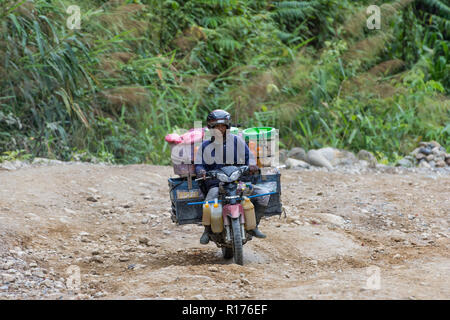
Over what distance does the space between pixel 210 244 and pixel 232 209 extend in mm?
1239

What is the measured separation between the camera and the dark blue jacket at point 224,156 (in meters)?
4.96

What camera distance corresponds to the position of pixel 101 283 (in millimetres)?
4410

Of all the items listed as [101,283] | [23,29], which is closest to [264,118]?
[23,29]

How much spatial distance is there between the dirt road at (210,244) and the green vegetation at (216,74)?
1.13m

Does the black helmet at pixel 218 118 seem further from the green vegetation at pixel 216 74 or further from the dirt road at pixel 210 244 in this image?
the green vegetation at pixel 216 74

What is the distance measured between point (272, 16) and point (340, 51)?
157 cm

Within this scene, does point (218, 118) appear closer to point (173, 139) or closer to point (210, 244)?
point (173, 139)

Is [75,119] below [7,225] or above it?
above

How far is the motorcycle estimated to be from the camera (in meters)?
4.72

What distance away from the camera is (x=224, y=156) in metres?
4.98

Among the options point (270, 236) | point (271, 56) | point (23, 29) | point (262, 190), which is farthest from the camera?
point (271, 56)

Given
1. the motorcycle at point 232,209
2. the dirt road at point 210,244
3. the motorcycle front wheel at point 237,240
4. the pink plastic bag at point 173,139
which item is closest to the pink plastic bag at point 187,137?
the pink plastic bag at point 173,139

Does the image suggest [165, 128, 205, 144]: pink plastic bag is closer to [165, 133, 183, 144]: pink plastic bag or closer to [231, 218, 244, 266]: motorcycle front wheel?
[165, 133, 183, 144]: pink plastic bag
